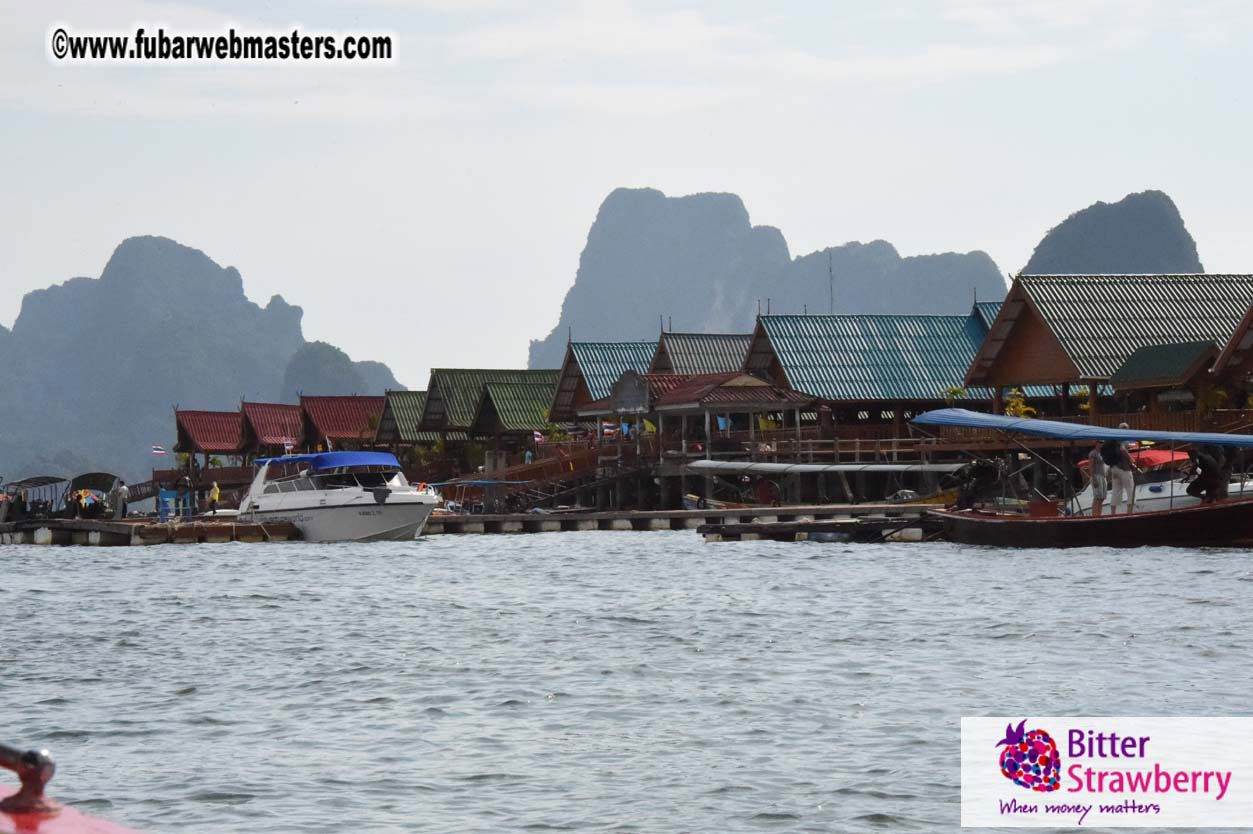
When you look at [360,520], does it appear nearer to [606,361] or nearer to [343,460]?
[343,460]

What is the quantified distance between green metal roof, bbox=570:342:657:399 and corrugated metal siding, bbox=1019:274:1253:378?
23.7 meters

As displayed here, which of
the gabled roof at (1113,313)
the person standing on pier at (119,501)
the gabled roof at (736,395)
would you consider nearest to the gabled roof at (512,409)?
the gabled roof at (736,395)

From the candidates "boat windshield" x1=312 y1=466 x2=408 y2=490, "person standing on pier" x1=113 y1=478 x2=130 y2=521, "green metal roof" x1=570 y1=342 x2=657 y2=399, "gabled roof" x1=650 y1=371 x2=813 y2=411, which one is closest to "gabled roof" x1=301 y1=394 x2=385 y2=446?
"green metal roof" x1=570 y1=342 x2=657 y2=399

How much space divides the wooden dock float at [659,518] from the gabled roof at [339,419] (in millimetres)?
39266

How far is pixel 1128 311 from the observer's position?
215 feet

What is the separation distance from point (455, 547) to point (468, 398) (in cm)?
4220

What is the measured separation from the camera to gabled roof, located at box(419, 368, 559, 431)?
93.4 metres

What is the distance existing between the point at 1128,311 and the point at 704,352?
74.0 ft

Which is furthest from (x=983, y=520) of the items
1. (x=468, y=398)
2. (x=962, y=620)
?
(x=468, y=398)

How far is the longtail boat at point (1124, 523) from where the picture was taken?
122ft

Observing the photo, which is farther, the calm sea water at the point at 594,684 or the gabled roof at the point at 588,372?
the gabled roof at the point at 588,372

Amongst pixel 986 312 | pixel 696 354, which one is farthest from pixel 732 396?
pixel 986 312

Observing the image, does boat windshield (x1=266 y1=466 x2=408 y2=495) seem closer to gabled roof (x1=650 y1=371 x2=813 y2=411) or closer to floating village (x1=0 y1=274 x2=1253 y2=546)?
floating village (x1=0 y1=274 x2=1253 y2=546)

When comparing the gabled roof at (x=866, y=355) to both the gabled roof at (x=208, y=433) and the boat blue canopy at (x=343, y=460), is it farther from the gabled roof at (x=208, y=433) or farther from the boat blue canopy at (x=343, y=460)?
the gabled roof at (x=208, y=433)
